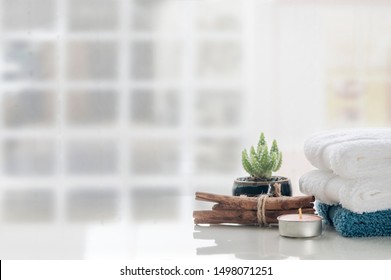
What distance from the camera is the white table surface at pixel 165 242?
1.17m

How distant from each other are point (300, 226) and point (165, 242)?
239 mm

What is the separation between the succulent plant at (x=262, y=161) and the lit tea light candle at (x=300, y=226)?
0.18 meters

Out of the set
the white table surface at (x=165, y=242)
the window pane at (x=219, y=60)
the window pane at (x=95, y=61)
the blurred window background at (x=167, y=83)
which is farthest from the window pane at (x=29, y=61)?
the white table surface at (x=165, y=242)

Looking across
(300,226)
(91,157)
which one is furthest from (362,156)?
(91,157)

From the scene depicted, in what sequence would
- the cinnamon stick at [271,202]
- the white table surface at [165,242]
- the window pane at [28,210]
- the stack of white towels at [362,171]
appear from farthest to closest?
the window pane at [28,210] < the cinnamon stick at [271,202] < the stack of white towels at [362,171] < the white table surface at [165,242]

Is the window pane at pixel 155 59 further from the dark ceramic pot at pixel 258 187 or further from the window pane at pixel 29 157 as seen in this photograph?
the dark ceramic pot at pixel 258 187

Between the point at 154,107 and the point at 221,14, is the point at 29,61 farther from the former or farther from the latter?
the point at 221,14

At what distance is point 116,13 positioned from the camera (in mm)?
2893

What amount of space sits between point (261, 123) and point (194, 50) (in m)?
0.40

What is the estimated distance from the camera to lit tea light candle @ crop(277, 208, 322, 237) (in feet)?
4.20

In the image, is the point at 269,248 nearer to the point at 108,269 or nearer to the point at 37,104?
the point at 108,269

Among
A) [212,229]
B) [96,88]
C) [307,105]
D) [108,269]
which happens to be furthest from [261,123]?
[108,269]

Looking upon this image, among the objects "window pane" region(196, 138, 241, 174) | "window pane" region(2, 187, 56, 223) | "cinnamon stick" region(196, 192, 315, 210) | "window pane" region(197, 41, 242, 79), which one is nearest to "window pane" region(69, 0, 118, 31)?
"window pane" region(197, 41, 242, 79)

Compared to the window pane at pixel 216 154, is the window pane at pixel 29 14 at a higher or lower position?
higher
